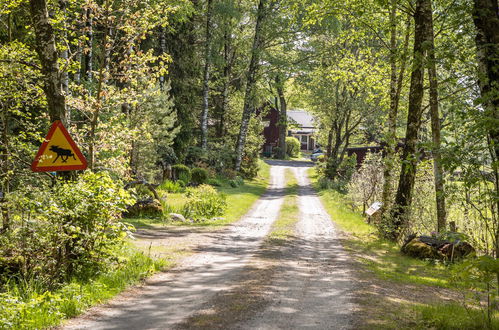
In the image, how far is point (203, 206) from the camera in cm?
2012

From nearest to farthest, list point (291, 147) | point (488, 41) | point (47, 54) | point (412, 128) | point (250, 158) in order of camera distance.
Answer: point (488, 41)
point (47, 54)
point (412, 128)
point (250, 158)
point (291, 147)

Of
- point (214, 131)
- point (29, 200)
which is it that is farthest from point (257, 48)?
point (29, 200)

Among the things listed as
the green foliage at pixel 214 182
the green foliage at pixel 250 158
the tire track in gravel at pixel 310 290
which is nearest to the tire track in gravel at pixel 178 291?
the tire track in gravel at pixel 310 290

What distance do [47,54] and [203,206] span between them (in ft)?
41.6

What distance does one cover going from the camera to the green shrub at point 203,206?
19281 millimetres

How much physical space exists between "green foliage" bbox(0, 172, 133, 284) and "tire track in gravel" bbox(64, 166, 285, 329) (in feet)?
3.75

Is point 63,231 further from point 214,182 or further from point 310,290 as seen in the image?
point 214,182

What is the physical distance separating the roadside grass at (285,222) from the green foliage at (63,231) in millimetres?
7105

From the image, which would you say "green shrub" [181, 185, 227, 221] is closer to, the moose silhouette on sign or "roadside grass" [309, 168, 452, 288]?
"roadside grass" [309, 168, 452, 288]

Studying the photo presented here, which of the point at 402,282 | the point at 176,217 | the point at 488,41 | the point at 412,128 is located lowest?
the point at 402,282

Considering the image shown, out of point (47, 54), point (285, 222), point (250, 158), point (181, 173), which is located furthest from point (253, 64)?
point (47, 54)

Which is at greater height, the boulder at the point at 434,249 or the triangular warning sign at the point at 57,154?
the triangular warning sign at the point at 57,154

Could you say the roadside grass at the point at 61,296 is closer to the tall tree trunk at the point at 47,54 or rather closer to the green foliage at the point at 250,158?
the tall tree trunk at the point at 47,54

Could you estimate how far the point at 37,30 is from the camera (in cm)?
809
